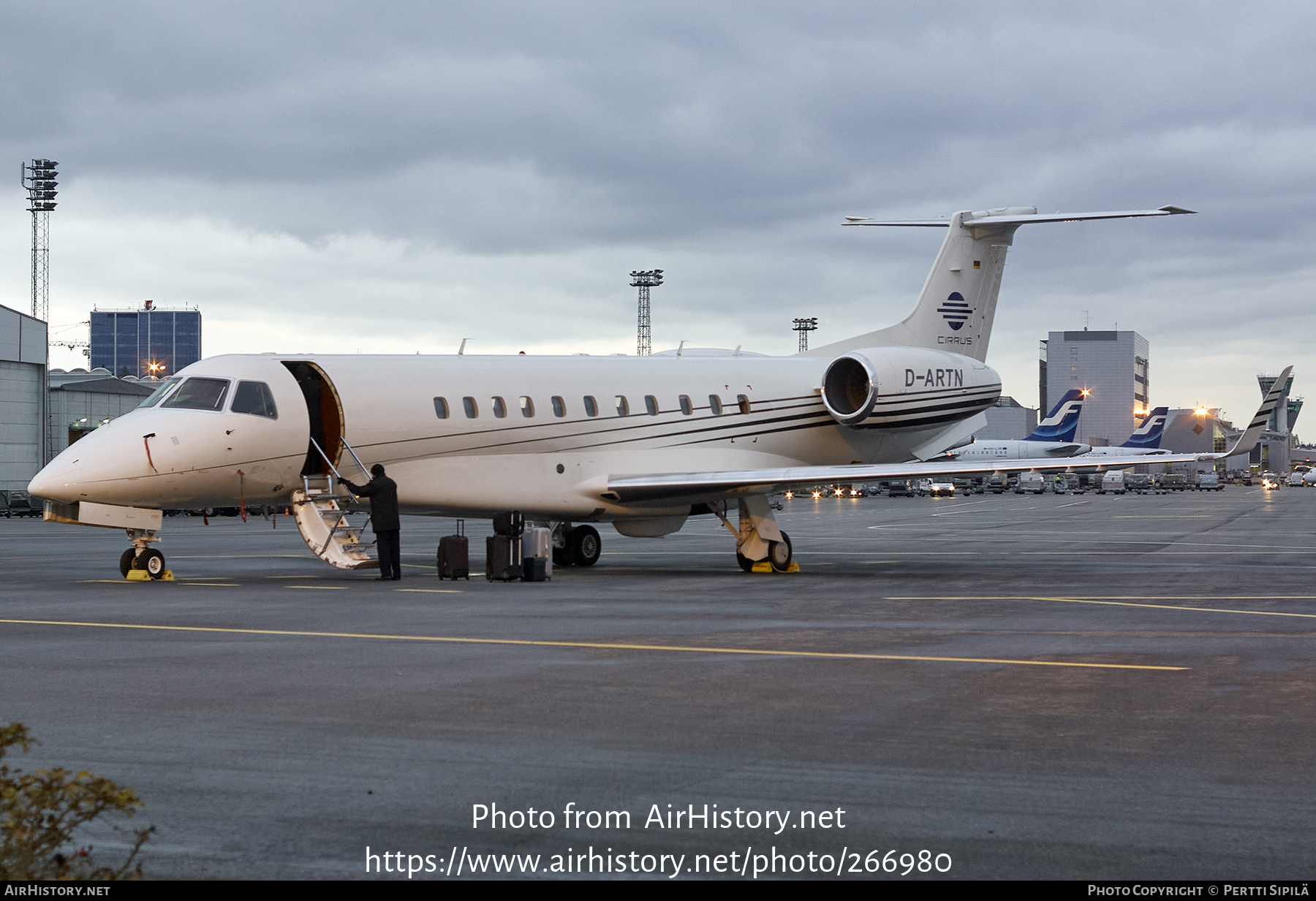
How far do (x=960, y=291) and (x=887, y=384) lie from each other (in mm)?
4046

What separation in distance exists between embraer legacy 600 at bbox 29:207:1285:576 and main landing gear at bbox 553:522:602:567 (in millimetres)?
33

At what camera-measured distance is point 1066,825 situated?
5.92 meters

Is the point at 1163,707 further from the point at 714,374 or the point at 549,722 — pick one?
the point at 714,374

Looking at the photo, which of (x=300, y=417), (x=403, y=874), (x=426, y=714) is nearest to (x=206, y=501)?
(x=300, y=417)

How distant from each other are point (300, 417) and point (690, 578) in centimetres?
649

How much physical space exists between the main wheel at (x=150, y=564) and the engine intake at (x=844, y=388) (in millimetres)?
12176

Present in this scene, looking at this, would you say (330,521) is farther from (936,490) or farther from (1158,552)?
(936,490)

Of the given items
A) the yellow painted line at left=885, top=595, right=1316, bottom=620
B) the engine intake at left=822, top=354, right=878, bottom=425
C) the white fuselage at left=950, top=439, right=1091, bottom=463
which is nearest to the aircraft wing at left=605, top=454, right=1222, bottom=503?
the yellow painted line at left=885, top=595, right=1316, bottom=620

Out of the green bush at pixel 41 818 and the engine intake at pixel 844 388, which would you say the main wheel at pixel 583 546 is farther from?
the green bush at pixel 41 818

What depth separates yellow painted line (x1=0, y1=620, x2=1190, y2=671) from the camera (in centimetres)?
Answer: 1095

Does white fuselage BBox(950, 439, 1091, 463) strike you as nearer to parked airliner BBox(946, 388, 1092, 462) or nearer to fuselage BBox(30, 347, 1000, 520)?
parked airliner BBox(946, 388, 1092, 462)

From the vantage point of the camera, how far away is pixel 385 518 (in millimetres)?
19578

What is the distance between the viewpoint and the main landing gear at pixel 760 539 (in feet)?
73.4

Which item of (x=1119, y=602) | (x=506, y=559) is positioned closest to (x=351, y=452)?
(x=506, y=559)
